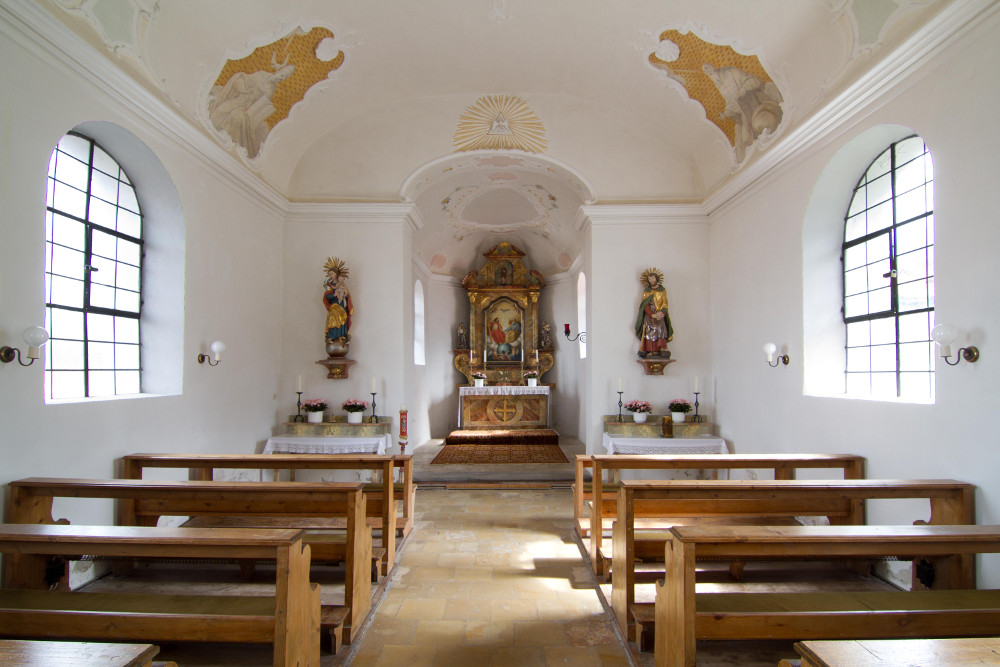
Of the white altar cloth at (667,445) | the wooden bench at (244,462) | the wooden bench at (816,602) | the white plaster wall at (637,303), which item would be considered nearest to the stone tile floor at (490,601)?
the wooden bench at (244,462)

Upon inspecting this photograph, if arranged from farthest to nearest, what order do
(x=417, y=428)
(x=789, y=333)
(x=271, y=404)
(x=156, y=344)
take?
(x=417, y=428)
(x=271, y=404)
(x=789, y=333)
(x=156, y=344)

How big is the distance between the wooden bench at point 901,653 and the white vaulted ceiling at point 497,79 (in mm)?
4176

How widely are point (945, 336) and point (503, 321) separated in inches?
402

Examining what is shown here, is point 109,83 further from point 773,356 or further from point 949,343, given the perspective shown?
point 773,356

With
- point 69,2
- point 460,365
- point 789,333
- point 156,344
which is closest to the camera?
point 69,2

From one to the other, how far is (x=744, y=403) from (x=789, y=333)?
4.70 ft

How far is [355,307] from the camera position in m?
8.55

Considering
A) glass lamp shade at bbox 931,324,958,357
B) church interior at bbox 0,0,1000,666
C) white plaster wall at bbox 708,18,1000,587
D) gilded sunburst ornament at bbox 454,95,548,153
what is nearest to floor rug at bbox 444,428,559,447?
church interior at bbox 0,0,1000,666

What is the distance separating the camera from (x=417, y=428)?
11.5m

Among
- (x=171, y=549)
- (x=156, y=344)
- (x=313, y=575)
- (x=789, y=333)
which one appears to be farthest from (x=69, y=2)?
(x=789, y=333)

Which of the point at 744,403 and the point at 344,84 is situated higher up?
the point at 344,84

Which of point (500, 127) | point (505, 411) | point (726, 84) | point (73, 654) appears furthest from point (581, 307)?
point (73, 654)

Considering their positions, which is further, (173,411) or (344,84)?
(344,84)

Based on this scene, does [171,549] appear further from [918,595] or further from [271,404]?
[271,404]
